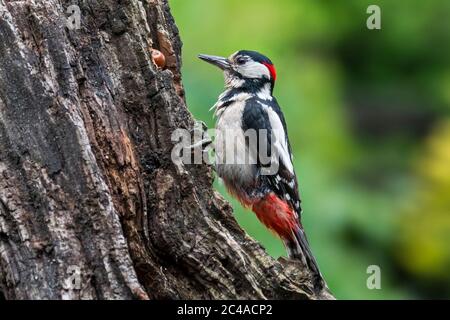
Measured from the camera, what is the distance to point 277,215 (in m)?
6.21

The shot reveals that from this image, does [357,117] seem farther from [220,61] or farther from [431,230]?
[220,61]

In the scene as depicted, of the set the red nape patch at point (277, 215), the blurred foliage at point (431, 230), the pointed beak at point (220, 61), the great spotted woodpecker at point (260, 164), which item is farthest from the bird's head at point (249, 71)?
the blurred foliage at point (431, 230)

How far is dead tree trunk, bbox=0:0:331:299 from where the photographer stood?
170 inches

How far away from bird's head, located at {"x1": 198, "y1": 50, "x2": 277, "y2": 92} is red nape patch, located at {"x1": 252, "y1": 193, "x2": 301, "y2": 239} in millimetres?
863

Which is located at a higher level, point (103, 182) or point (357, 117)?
point (103, 182)

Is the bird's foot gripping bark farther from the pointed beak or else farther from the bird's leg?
the pointed beak

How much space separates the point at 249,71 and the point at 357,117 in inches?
267

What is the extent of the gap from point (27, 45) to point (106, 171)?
29.1 inches

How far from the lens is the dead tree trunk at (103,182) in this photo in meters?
4.32

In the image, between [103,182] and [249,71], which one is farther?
[249,71]

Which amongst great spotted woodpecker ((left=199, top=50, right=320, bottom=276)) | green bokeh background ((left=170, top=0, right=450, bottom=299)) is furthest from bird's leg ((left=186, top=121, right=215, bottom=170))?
green bokeh background ((left=170, top=0, right=450, bottom=299))

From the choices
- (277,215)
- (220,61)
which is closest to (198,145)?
(277,215)

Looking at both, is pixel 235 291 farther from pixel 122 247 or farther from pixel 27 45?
pixel 27 45

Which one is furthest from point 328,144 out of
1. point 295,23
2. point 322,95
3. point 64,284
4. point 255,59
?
point 64,284
